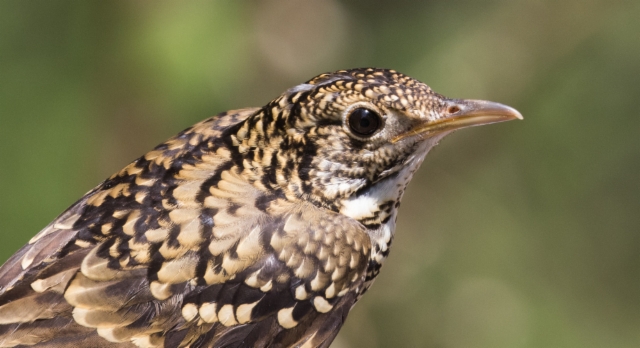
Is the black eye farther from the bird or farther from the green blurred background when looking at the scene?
the green blurred background

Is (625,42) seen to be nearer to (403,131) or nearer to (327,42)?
(327,42)

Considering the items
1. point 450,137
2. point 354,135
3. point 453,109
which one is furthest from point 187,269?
point 450,137

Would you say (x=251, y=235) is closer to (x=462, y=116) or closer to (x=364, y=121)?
(x=364, y=121)

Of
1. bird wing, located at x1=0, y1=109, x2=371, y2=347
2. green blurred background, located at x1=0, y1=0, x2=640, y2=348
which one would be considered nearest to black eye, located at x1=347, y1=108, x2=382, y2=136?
bird wing, located at x1=0, y1=109, x2=371, y2=347

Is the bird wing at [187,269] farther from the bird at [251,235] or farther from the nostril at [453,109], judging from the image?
the nostril at [453,109]

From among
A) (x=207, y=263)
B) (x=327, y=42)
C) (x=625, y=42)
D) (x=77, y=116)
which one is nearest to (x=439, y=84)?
(x=327, y=42)

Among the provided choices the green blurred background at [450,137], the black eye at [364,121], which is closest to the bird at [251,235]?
the black eye at [364,121]
